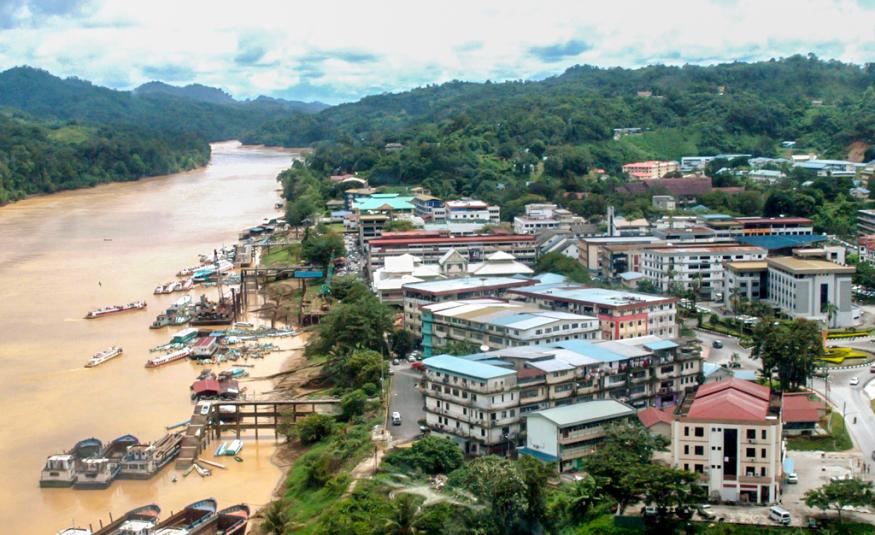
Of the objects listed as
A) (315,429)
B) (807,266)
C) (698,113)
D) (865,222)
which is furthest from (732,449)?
(698,113)

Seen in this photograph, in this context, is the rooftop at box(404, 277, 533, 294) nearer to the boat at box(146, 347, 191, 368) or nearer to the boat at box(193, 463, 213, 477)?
the boat at box(146, 347, 191, 368)

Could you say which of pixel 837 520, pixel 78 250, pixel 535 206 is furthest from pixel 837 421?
Answer: pixel 78 250

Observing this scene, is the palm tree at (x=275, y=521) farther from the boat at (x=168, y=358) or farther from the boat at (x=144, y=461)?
the boat at (x=168, y=358)

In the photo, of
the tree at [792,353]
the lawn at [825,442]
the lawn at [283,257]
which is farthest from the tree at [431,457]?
the lawn at [283,257]

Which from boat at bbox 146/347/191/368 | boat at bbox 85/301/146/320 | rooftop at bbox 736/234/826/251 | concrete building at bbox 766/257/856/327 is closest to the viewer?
concrete building at bbox 766/257/856/327

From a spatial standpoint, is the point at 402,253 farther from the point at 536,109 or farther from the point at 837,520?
the point at 536,109

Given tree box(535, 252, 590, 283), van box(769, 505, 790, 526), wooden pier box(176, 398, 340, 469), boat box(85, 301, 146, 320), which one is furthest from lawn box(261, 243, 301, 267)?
van box(769, 505, 790, 526)

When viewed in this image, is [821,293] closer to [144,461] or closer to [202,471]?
[202,471]
